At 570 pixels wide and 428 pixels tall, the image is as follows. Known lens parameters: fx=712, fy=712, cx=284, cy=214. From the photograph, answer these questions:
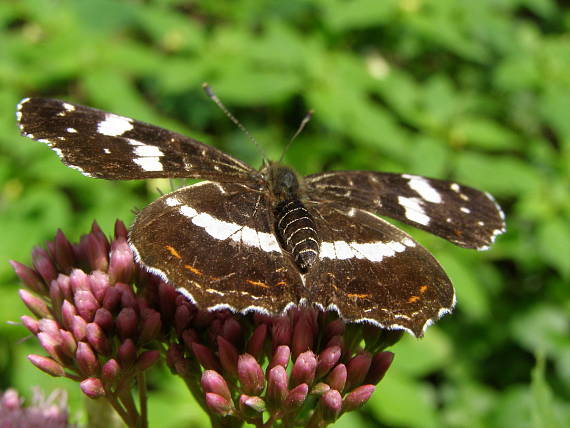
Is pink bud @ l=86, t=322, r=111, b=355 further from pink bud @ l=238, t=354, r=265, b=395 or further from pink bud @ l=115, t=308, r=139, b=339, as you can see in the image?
pink bud @ l=238, t=354, r=265, b=395

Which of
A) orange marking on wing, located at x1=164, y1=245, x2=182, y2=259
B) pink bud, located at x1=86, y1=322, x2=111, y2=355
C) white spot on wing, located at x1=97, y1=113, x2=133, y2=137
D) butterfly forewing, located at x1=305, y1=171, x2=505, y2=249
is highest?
white spot on wing, located at x1=97, y1=113, x2=133, y2=137

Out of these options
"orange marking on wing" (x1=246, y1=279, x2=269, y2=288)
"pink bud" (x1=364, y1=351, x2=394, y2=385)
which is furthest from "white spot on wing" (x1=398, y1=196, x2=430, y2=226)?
"orange marking on wing" (x1=246, y1=279, x2=269, y2=288)

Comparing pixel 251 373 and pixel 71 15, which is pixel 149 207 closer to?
pixel 251 373

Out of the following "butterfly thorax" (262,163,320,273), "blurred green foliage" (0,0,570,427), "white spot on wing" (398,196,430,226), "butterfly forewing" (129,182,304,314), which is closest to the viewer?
"butterfly forewing" (129,182,304,314)

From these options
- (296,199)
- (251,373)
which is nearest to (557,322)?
(296,199)

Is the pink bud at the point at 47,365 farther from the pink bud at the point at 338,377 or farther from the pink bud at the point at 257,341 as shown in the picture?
the pink bud at the point at 338,377

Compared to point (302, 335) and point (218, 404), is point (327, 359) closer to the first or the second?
point (302, 335)

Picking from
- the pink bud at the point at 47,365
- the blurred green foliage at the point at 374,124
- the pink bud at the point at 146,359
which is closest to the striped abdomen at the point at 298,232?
the pink bud at the point at 146,359

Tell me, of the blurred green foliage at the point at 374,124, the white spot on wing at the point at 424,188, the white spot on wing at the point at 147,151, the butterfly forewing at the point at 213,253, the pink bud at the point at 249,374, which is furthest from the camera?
the blurred green foliage at the point at 374,124
